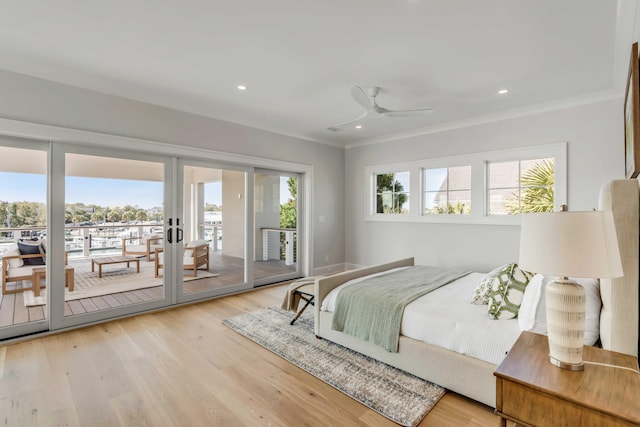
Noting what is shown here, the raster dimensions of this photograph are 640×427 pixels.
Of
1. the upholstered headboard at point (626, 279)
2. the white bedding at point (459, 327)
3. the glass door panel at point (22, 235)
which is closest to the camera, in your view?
the upholstered headboard at point (626, 279)

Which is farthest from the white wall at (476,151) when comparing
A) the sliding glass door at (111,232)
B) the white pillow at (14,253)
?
the white pillow at (14,253)

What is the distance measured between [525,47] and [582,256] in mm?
2360

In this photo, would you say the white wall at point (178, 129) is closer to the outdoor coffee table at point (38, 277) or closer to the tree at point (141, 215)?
the tree at point (141, 215)

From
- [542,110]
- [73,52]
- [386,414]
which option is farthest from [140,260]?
[542,110]

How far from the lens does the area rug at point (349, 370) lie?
6.75ft

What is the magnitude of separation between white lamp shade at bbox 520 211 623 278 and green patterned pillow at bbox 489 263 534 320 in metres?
1.00

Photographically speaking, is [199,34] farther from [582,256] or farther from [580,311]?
[580,311]

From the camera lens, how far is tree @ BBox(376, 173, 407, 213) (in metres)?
5.64

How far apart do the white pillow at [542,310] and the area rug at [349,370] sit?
32.1 inches

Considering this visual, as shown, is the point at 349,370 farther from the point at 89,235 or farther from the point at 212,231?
the point at 89,235

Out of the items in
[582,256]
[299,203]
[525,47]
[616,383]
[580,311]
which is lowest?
[616,383]

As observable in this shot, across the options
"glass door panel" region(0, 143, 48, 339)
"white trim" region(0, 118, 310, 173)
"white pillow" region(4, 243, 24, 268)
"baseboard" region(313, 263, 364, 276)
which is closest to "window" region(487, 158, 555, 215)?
"baseboard" region(313, 263, 364, 276)

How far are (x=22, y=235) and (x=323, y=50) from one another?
11.8ft

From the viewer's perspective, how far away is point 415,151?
5293mm
